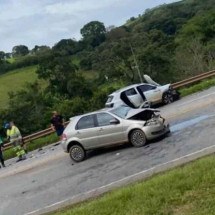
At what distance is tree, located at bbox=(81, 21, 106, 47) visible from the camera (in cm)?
11206

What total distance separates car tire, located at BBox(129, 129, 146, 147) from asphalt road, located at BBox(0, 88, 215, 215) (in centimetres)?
25

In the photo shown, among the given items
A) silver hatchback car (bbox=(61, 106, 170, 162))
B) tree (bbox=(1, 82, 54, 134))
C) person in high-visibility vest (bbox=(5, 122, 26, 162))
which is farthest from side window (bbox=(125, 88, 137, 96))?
tree (bbox=(1, 82, 54, 134))

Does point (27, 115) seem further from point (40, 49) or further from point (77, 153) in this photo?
point (40, 49)

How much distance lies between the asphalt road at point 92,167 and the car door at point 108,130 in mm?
465

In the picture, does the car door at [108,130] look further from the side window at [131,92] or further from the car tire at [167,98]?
the car tire at [167,98]

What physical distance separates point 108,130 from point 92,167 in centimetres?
173

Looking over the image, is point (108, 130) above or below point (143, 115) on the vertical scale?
below

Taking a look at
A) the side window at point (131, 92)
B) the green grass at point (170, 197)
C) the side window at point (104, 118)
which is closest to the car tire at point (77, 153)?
the side window at point (104, 118)

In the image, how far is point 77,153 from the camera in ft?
61.6

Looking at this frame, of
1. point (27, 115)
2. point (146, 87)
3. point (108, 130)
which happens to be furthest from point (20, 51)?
point (108, 130)

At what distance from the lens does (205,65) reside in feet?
196

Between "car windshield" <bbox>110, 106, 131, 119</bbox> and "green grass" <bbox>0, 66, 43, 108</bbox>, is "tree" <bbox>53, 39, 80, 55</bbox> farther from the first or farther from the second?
"car windshield" <bbox>110, 106, 131, 119</bbox>

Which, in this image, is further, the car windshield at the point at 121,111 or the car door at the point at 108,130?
the car windshield at the point at 121,111

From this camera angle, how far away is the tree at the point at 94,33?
4412 inches
